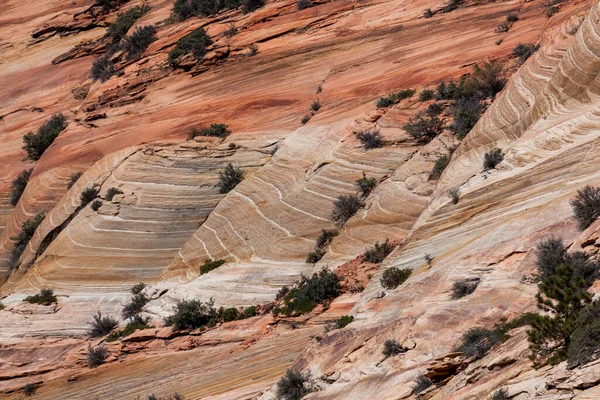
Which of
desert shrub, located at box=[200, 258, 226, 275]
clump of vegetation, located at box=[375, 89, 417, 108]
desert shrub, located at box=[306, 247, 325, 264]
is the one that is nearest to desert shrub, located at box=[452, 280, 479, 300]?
desert shrub, located at box=[306, 247, 325, 264]

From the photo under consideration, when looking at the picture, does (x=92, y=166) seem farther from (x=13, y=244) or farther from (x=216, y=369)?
(x=216, y=369)

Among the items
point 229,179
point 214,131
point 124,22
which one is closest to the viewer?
point 229,179

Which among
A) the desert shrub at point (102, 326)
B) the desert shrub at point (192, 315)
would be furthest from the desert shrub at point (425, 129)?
the desert shrub at point (102, 326)

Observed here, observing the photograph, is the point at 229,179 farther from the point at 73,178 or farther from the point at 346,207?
the point at 73,178

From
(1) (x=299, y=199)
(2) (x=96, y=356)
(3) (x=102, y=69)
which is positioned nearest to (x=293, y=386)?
(2) (x=96, y=356)

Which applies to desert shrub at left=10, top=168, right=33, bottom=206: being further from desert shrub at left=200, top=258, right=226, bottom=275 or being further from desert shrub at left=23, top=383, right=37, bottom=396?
desert shrub at left=200, top=258, right=226, bottom=275

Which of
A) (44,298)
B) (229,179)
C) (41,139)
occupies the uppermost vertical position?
(41,139)

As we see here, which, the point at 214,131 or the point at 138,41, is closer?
the point at 214,131

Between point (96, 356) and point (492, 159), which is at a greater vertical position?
point (492, 159)
